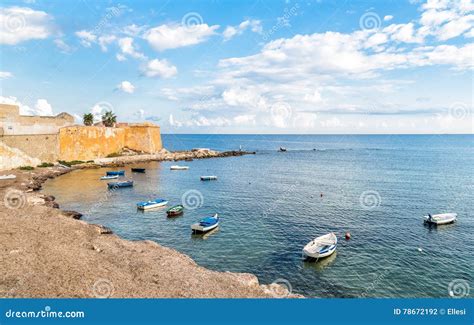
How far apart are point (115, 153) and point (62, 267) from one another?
7390cm

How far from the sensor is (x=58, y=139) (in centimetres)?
6725

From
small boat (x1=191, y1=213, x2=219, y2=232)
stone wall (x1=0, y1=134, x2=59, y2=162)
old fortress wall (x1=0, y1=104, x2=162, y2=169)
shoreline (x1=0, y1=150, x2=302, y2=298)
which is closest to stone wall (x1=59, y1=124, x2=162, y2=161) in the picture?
old fortress wall (x1=0, y1=104, x2=162, y2=169)

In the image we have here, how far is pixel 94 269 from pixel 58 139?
60.5 meters

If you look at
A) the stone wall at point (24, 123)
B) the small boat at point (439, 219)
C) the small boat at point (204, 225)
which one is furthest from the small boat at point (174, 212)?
the stone wall at point (24, 123)

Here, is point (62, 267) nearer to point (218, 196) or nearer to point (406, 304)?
point (406, 304)

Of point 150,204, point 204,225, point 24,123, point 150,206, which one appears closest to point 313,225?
point 204,225

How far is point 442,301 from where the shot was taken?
450 inches

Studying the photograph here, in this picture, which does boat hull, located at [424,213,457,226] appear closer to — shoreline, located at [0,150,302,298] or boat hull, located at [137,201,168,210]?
shoreline, located at [0,150,302,298]

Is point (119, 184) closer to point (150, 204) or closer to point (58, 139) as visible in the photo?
point (150, 204)

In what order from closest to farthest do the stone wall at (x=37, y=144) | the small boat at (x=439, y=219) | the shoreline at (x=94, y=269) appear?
the shoreline at (x=94, y=269) → the small boat at (x=439, y=219) → the stone wall at (x=37, y=144)

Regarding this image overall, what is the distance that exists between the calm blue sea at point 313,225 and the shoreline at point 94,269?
4372mm

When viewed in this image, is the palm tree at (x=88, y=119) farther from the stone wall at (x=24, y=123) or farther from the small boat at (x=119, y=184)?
the small boat at (x=119, y=184)

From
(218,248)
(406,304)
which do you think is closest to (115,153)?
(218,248)

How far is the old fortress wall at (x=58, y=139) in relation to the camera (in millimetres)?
54438
